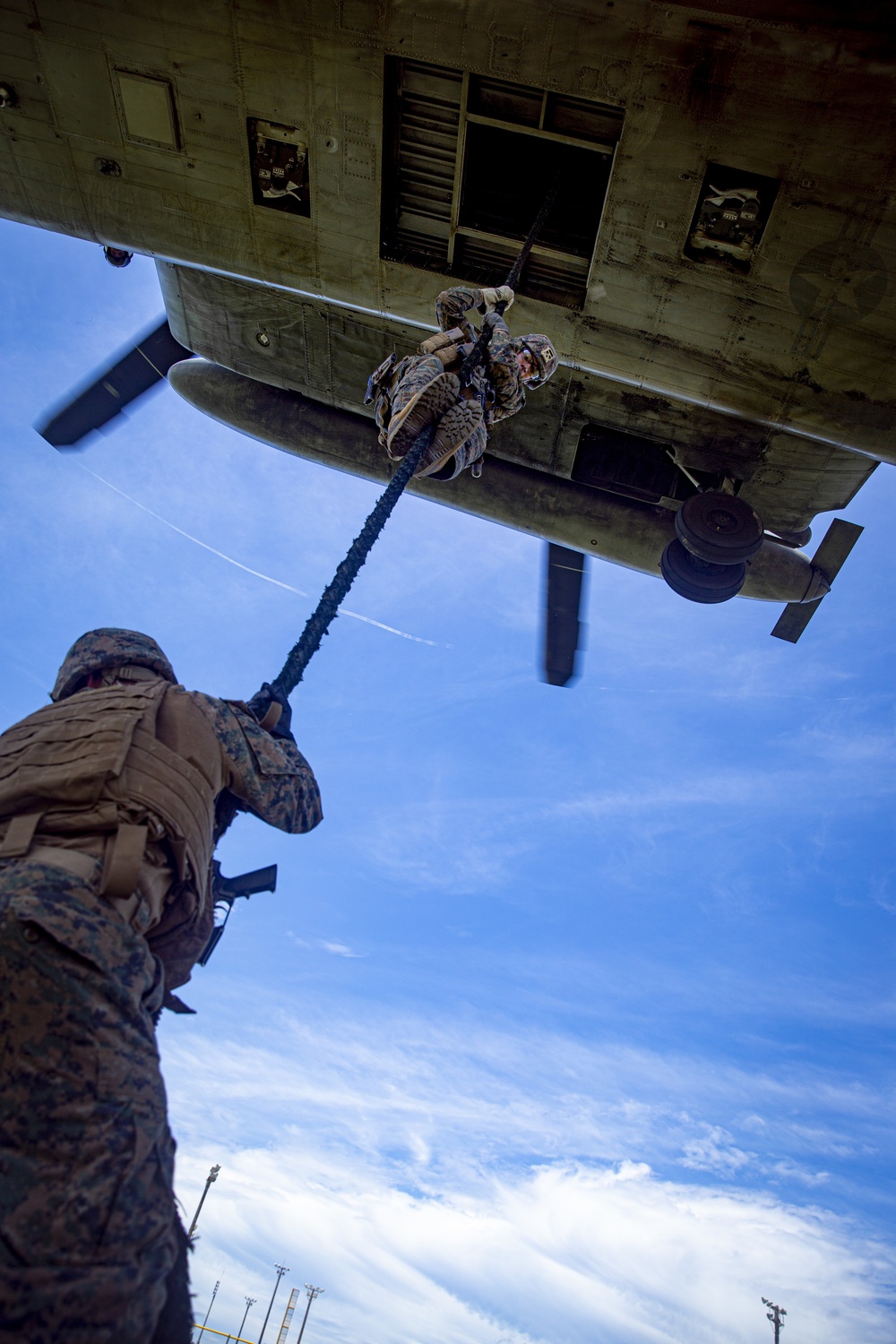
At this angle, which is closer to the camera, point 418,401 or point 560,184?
point 418,401

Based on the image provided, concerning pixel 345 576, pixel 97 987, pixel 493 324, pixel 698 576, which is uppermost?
pixel 698 576

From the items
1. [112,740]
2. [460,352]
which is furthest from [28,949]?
[460,352]

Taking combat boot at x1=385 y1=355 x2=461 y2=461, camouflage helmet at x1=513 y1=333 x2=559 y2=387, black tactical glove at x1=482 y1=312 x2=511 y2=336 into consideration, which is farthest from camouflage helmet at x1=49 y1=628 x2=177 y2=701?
camouflage helmet at x1=513 y1=333 x2=559 y2=387

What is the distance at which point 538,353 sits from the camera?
5.68m

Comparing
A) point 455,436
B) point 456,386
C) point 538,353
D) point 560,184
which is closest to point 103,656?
point 455,436

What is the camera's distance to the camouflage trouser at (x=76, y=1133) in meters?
1.38

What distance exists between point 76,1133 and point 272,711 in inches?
60.3

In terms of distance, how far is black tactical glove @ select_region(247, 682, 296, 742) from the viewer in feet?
9.37

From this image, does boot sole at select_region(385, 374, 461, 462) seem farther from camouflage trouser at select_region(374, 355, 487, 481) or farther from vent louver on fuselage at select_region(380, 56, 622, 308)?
vent louver on fuselage at select_region(380, 56, 622, 308)

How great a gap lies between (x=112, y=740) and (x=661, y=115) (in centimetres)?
664

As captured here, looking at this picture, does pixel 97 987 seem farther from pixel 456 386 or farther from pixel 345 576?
pixel 456 386

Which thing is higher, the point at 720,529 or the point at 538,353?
the point at 720,529

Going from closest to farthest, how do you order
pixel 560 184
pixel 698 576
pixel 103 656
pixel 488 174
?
pixel 103 656 → pixel 560 184 → pixel 488 174 → pixel 698 576

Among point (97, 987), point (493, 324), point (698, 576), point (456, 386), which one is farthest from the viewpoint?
point (698, 576)
